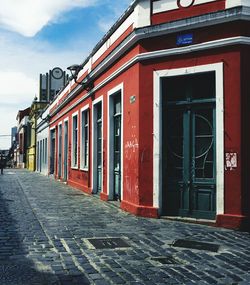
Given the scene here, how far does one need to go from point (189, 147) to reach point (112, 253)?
3690 mm

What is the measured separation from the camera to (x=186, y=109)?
8.86m

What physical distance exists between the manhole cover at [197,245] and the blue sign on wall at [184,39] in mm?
4234

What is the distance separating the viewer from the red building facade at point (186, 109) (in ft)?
26.2

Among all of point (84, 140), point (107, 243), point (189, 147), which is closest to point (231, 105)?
point (189, 147)

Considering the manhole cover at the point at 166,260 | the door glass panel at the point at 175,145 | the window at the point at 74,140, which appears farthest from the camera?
the window at the point at 74,140

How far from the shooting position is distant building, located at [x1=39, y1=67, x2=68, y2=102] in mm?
39469

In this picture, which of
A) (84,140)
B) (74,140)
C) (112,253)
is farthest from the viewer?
(74,140)

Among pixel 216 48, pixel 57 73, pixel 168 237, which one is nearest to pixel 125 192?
pixel 168 237

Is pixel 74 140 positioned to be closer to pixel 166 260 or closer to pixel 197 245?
pixel 197 245

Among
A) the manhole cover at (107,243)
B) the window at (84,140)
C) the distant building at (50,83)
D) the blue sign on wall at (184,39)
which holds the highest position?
the distant building at (50,83)

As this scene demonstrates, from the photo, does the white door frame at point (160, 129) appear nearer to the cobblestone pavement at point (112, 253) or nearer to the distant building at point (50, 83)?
the cobblestone pavement at point (112, 253)

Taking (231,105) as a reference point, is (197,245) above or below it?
below

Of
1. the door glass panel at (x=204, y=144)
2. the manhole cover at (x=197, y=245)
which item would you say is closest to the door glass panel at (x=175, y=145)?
the door glass panel at (x=204, y=144)

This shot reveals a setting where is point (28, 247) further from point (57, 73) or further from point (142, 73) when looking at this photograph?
point (57, 73)
